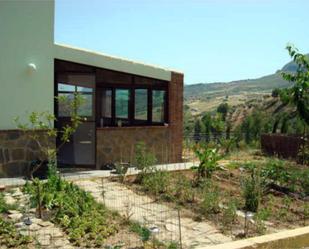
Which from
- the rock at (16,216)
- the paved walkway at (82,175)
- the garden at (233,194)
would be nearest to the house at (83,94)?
the paved walkway at (82,175)

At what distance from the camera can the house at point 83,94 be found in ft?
35.8

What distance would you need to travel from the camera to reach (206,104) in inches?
3150

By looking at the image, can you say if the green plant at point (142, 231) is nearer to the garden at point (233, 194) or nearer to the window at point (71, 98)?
the garden at point (233, 194)

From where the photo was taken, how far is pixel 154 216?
→ 7.75m

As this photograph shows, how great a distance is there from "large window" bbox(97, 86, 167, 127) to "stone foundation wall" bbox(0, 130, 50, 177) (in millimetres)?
2377

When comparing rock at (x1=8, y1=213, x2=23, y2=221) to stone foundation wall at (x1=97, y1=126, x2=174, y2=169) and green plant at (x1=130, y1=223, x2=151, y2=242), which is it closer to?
green plant at (x1=130, y1=223, x2=151, y2=242)

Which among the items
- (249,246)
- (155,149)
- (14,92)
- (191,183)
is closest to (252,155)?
(155,149)

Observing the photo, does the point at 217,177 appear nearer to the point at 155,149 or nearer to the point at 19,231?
the point at 155,149

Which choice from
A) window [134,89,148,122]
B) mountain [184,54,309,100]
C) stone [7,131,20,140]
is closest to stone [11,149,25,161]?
stone [7,131,20,140]

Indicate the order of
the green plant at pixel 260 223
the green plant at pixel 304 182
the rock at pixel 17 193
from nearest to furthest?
the green plant at pixel 260 223, the rock at pixel 17 193, the green plant at pixel 304 182

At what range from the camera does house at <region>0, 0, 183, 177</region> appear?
10.9 meters

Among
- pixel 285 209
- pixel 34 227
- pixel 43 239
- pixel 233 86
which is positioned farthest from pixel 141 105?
pixel 233 86

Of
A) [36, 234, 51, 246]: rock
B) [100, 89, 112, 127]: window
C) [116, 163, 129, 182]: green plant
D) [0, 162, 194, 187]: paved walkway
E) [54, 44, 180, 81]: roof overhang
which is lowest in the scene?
[36, 234, 51, 246]: rock

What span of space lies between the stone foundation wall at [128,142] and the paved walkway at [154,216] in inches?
92.8
